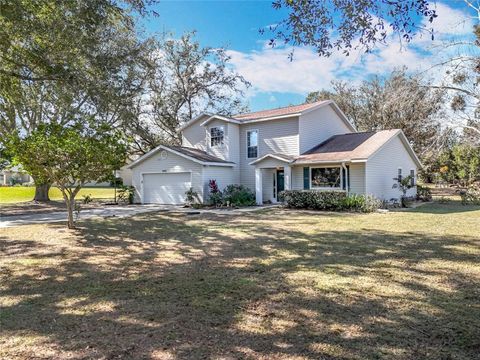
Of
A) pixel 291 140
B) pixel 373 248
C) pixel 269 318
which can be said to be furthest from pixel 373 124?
pixel 269 318

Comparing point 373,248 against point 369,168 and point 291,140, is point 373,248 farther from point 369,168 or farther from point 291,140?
point 291,140

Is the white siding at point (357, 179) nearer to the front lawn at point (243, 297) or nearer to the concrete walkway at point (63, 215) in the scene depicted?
the concrete walkway at point (63, 215)

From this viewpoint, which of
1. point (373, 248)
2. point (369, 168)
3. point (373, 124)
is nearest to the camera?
point (373, 248)

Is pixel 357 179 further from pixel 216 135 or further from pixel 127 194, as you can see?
pixel 127 194

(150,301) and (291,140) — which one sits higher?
(291,140)

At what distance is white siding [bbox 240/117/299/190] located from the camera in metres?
21.2

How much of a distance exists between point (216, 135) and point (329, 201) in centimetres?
958

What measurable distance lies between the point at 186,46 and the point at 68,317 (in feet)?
90.7

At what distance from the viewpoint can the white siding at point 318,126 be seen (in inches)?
835

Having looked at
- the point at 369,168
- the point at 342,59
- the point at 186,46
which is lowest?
the point at 369,168

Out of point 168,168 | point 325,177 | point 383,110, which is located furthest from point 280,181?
point 383,110

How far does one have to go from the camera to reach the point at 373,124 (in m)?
32.6

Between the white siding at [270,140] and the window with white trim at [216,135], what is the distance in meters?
1.35

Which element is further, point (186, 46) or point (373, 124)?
point (373, 124)
